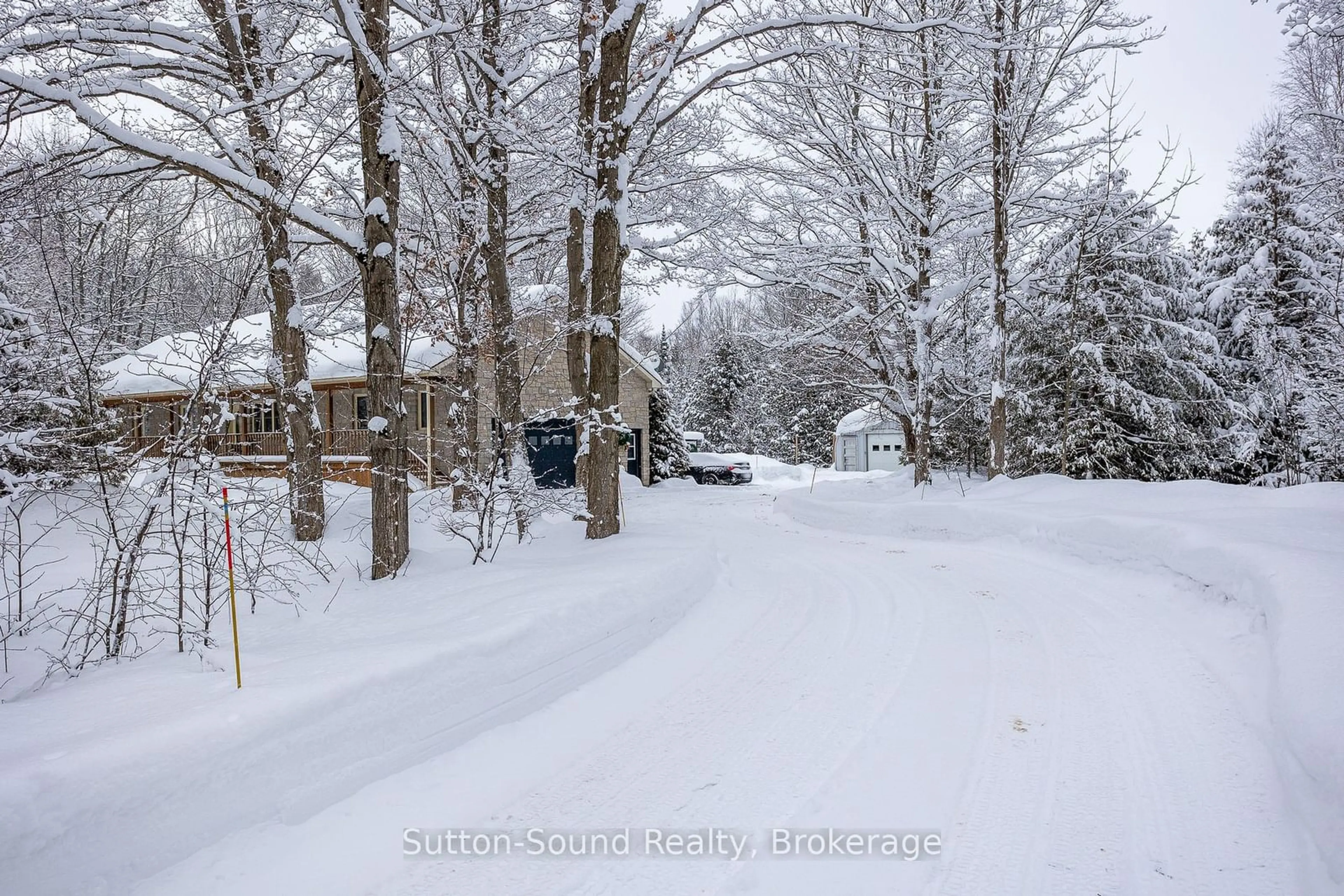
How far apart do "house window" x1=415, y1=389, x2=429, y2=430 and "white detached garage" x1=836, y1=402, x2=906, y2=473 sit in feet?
72.6

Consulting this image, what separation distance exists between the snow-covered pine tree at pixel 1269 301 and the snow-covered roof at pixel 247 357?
56.0 ft

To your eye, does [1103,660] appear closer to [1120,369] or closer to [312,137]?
[312,137]

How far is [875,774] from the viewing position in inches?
128

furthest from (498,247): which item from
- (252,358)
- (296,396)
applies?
(252,358)

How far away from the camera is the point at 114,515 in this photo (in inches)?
166

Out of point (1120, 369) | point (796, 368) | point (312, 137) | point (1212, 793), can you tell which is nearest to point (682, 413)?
point (796, 368)

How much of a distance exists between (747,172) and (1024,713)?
36.5 ft

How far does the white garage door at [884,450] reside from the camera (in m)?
36.1

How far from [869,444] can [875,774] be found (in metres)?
35.0

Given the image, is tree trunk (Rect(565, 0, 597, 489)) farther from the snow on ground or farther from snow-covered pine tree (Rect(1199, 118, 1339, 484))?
snow-covered pine tree (Rect(1199, 118, 1339, 484))

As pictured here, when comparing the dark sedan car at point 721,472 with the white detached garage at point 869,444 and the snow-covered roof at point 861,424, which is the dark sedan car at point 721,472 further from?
the white detached garage at point 869,444

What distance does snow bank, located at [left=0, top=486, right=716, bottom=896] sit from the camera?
2.46 m

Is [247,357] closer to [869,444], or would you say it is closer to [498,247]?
[498,247]

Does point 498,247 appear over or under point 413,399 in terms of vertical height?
over
